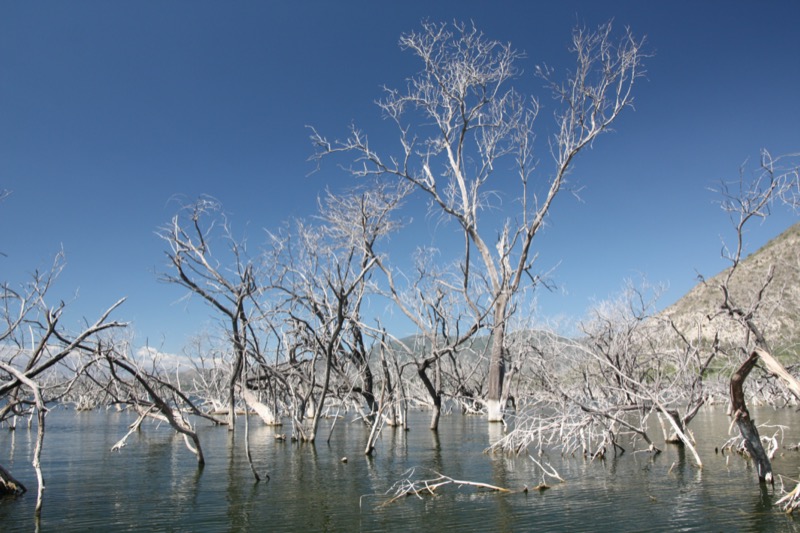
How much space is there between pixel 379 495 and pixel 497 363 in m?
16.1

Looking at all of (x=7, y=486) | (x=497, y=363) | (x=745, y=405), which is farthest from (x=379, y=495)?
(x=497, y=363)

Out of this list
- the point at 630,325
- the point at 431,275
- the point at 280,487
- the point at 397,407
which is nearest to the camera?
the point at 280,487

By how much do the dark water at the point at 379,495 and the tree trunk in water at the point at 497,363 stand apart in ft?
28.2

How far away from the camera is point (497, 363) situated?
2605 cm

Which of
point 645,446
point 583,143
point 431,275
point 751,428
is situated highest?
point 583,143

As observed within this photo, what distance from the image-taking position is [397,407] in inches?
1128

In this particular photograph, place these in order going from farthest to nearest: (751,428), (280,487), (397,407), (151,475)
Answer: (397,407) < (151,475) < (280,487) < (751,428)

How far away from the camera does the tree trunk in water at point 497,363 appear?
84.2 feet

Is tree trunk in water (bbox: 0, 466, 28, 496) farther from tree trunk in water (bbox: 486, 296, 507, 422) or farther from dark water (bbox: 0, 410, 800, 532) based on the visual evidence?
tree trunk in water (bbox: 486, 296, 507, 422)

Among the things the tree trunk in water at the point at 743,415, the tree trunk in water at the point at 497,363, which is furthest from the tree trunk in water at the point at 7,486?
the tree trunk in water at the point at 497,363

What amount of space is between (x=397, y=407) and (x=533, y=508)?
19.9 m

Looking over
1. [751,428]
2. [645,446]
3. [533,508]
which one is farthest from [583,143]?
[533,508]

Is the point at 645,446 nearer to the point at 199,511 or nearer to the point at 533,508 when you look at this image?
the point at 533,508

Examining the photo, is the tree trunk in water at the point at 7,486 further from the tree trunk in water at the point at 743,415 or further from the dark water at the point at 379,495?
the tree trunk in water at the point at 743,415
